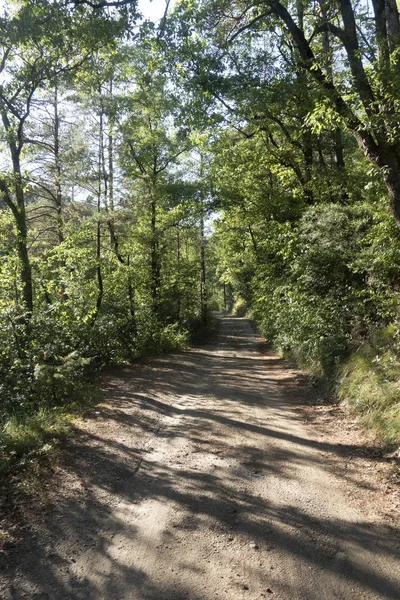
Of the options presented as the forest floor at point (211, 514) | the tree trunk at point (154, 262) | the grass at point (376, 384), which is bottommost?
the forest floor at point (211, 514)

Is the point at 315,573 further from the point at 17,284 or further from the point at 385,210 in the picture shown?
the point at 17,284

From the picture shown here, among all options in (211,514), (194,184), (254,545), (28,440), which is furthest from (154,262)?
(254,545)

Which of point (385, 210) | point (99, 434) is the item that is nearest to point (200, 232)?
point (385, 210)

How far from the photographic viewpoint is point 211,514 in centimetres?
409

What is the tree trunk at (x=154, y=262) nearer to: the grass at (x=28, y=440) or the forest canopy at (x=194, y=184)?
the forest canopy at (x=194, y=184)

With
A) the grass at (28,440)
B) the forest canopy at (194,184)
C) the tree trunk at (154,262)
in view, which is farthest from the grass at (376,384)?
the tree trunk at (154,262)

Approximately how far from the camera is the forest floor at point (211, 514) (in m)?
3.12

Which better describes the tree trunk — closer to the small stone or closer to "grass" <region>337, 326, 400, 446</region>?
"grass" <region>337, 326, 400, 446</region>

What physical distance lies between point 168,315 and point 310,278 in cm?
1120

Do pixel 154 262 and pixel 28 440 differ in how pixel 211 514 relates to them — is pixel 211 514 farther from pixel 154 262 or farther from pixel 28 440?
pixel 154 262

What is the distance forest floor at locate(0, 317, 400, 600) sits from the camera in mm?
3123

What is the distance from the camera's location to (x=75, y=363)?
8.16m

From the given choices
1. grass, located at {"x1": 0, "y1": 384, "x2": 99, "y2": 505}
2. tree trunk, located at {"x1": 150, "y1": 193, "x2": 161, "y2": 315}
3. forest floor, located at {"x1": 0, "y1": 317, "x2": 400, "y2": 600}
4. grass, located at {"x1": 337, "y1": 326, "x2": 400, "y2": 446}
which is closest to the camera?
forest floor, located at {"x1": 0, "y1": 317, "x2": 400, "y2": 600}

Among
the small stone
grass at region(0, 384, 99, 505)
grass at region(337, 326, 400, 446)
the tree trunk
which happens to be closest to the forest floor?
the small stone
